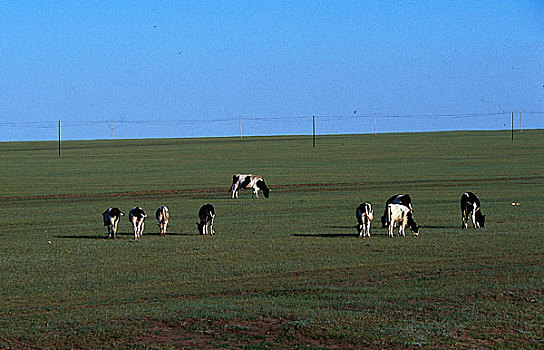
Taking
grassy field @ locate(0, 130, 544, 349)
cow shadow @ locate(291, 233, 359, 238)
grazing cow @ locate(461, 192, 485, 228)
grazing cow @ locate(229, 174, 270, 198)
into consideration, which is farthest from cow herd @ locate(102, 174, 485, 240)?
grazing cow @ locate(229, 174, 270, 198)

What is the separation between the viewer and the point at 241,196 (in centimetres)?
4966

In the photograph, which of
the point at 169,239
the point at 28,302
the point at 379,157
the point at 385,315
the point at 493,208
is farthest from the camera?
the point at 379,157

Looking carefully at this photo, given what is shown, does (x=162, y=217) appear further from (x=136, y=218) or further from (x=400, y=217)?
(x=400, y=217)

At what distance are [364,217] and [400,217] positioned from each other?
1.47 m

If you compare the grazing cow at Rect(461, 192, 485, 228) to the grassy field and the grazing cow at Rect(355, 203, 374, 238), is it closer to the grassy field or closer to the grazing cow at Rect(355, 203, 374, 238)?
the grassy field

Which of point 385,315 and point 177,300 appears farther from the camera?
point 177,300

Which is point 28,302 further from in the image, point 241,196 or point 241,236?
point 241,196

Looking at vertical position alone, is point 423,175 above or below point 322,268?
above

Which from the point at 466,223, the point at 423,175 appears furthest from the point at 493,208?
the point at 423,175

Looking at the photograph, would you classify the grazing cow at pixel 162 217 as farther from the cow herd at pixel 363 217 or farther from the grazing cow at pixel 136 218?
the grazing cow at pixel 136 218

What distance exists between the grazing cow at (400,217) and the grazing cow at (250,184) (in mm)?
20480

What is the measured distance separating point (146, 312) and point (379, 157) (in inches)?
3434

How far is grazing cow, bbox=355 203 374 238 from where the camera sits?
85.3 feet

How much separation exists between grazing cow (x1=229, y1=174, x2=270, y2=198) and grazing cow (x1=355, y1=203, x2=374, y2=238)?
2057 cm
